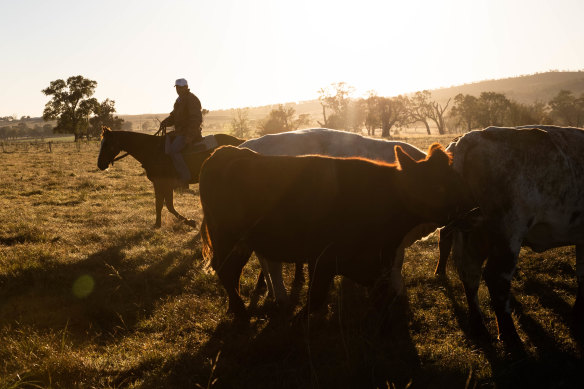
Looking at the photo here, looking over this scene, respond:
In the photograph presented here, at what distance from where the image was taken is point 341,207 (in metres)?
3.86

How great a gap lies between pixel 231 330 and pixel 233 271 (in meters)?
0.68

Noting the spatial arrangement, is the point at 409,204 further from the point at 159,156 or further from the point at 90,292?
the point at 159,156

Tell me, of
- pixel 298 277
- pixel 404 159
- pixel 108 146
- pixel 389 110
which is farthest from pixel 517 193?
pixel 389 110

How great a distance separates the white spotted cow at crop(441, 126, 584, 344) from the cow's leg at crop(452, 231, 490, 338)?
0.03 metres

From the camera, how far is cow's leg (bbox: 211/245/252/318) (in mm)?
4523

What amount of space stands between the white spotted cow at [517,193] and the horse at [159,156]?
6.39 meters

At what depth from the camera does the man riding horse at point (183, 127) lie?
928 centimetres

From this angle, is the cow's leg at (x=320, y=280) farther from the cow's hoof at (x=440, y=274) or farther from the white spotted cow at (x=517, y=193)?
the cow's hoof at (x=440, y=274)

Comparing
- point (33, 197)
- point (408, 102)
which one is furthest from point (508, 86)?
point (33, 197)

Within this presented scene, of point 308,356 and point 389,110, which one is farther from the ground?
point 389,110

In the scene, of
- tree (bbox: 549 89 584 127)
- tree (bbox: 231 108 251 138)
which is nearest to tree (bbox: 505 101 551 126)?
tree (bbox: 549 89 584 127)

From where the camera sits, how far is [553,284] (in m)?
5.66

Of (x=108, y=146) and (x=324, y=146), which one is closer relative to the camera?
(x=324, y=146)

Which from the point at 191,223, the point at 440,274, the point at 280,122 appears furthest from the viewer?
the point at 280,122
